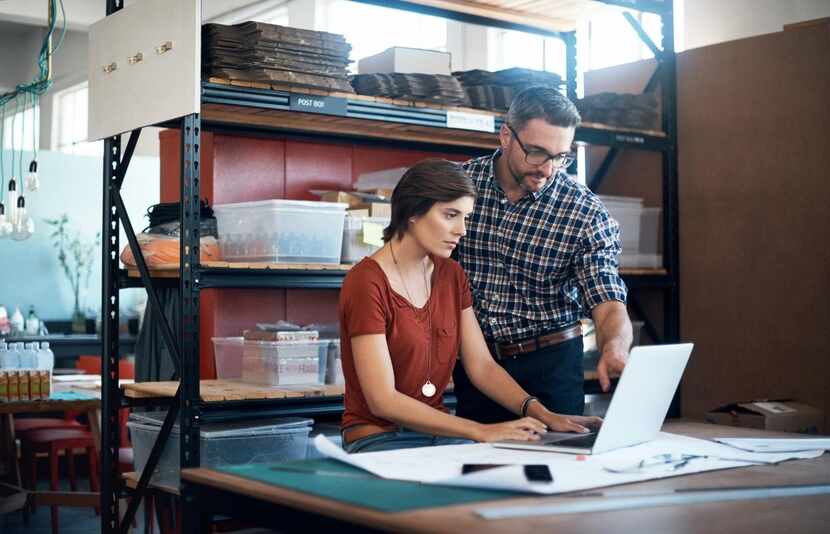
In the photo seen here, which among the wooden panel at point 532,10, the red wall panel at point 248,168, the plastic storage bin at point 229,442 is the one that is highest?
the wooden panel at point 532,10

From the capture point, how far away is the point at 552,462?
199 centimetres

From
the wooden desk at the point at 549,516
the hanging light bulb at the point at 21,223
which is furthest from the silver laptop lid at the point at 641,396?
the hanging light bulb at the point at 21,223

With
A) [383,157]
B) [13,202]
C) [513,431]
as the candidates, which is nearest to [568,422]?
[513,431]

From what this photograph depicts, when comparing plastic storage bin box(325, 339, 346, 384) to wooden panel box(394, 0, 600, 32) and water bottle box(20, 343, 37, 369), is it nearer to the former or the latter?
wooden panel box(394, 0, 600, 32)

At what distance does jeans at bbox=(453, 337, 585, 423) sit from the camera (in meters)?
3.05

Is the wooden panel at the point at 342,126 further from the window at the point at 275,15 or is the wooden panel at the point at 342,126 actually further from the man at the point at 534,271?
the window at the point at 275,15

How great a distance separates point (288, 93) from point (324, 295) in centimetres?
107

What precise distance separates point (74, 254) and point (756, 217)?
26.8 feet

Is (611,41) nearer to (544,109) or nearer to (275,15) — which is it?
(275,15)

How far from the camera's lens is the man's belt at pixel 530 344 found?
306 centimetres

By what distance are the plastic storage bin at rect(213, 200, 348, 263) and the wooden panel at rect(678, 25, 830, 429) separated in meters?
1.89

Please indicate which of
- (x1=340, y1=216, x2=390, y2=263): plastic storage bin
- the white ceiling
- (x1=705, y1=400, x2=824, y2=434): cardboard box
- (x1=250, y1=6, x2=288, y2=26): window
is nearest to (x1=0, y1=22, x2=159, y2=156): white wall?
the white ceiling

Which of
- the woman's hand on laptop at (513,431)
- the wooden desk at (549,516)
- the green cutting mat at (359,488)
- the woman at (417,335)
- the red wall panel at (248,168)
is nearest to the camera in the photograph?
the wooden desk at (549,516)

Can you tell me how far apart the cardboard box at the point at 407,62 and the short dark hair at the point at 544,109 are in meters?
1.17
